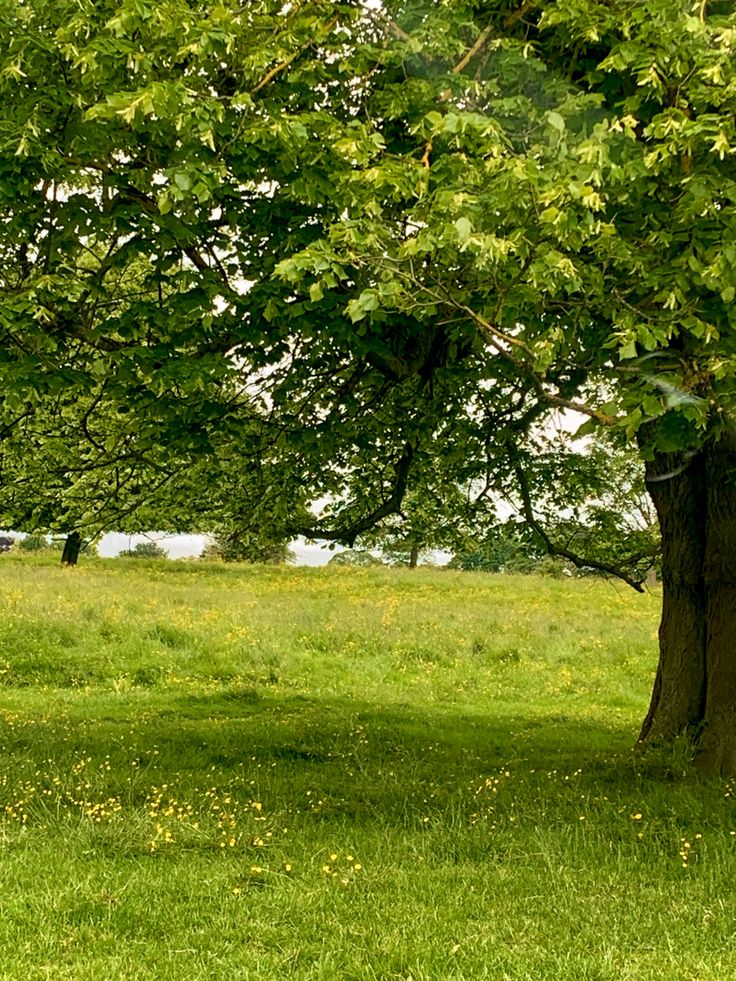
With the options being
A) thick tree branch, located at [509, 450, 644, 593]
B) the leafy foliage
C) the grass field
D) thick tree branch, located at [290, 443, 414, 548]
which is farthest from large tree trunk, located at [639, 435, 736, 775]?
thick tree branch, located at [290, 443, 414, 548]

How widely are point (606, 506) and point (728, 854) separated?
25.5 ft

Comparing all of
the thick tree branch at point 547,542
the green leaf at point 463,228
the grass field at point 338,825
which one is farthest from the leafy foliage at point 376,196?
the grass field at point 338,825

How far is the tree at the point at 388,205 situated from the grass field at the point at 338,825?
337 cm

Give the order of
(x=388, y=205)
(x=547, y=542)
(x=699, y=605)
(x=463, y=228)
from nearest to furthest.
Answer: (x=463, y=228) < (x=388, y=205) < (x=699, y=605) < (x=547, y=542)

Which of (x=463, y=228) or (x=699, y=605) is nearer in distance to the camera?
(x=463, y=228)

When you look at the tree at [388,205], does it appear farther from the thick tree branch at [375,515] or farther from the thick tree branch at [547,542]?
the thick tree branch at [547,542]

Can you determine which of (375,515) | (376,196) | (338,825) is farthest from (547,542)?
(376,196)

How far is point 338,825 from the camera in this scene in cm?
899

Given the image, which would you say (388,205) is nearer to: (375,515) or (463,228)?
(463,228)

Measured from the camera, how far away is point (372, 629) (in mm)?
25609

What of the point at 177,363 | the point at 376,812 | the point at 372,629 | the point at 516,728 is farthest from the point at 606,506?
the point at 372,629

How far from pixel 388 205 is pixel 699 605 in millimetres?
7226

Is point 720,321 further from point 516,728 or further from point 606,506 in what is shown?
point 516,728

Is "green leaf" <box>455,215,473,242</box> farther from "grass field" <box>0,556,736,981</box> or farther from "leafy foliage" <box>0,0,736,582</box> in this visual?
"grass field" <box>0,556,736,981</box>
